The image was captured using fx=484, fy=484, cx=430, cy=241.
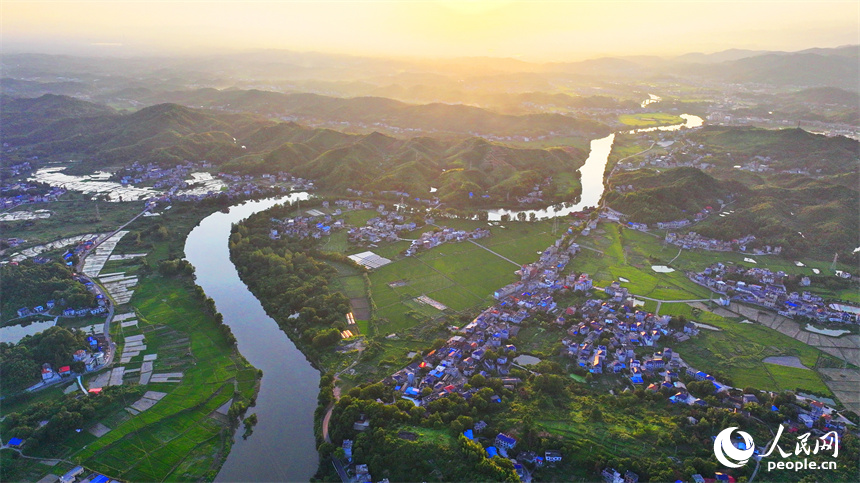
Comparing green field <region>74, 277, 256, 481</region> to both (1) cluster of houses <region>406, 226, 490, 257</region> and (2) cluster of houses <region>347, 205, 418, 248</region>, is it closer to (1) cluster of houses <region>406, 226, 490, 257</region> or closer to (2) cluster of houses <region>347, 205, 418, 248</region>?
(2) cluster of houses <region>347, 205, 418, 248</region>

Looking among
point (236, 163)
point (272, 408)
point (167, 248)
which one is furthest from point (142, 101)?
point (272, 408)

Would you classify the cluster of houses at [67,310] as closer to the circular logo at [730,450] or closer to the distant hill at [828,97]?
the circular logo at [730,450]

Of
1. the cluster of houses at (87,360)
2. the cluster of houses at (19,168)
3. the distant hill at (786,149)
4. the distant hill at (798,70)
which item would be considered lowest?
the cluster of houses at (87,360)

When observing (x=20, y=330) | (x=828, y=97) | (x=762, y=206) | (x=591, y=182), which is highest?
(x=828, y=97)

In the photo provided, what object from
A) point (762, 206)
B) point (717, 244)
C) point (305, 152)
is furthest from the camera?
point (305, 152)

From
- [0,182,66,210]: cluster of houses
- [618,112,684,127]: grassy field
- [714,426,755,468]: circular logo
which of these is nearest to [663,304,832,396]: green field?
[714,426,755,468]: circular logo

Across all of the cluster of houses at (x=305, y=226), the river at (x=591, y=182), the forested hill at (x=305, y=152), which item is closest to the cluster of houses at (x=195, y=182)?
the forested hill at (x=305, y=152)

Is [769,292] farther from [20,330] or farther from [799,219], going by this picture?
[20,330]
